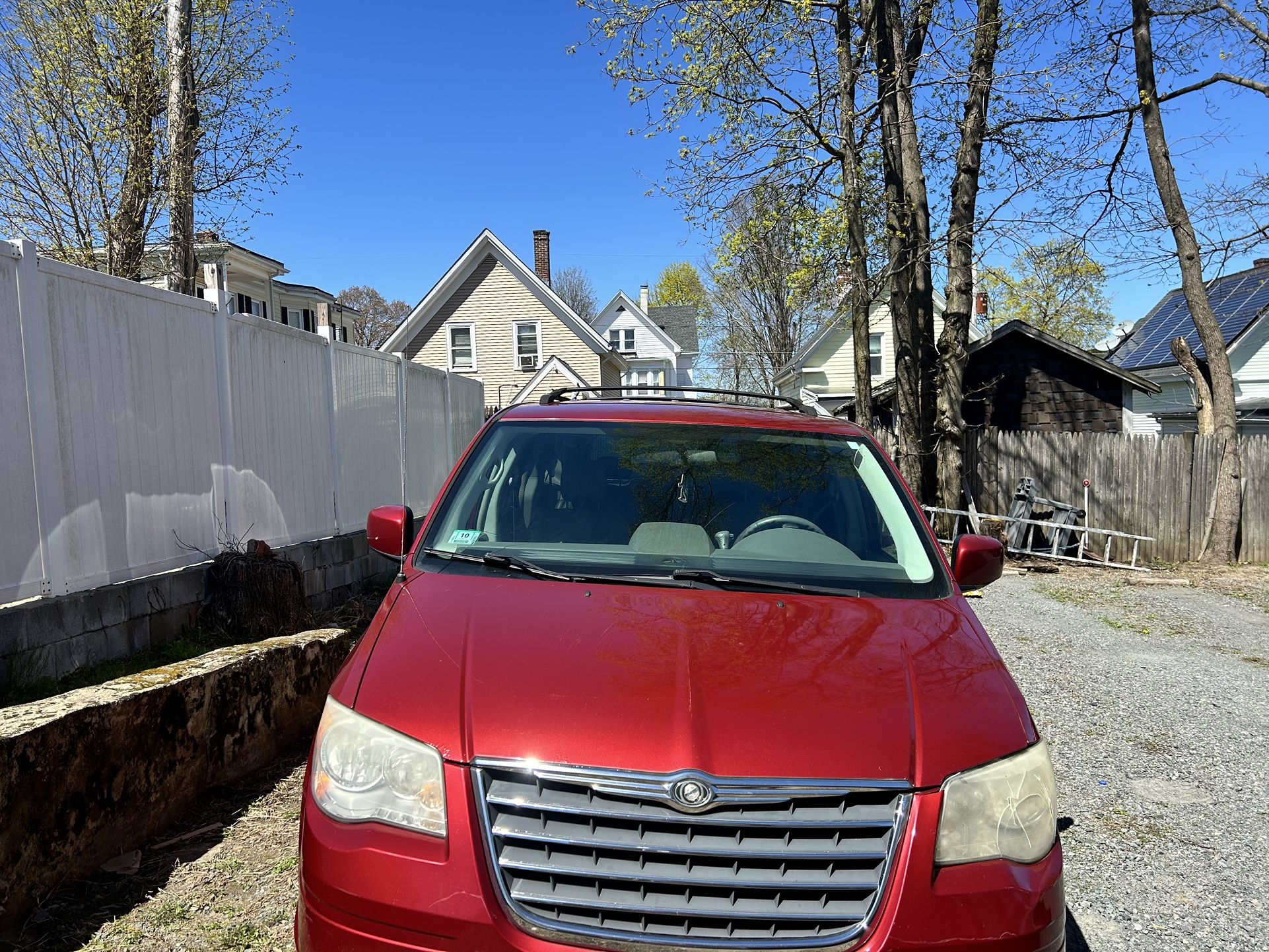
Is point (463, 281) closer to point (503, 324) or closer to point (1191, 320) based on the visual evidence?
point (503, 324)

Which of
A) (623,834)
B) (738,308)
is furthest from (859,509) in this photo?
(738,308)

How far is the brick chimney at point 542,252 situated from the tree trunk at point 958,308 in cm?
2959

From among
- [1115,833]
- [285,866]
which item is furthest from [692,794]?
[1115,833]

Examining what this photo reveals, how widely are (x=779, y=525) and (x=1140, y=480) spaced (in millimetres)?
14132

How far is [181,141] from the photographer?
36.1 ft

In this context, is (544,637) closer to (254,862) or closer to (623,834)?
(623,834)

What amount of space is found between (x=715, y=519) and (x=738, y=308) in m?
44.0

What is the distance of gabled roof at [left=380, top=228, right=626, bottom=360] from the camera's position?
3353cm

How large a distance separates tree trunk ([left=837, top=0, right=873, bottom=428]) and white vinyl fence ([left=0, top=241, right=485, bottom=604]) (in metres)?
8.88

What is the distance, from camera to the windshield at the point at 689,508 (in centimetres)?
311

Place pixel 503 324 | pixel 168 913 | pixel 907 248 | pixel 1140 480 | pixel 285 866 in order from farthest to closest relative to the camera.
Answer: pixel 503 324, pixel 1140 480, pixel 907 248, pixel 285 866, pixel 168 913

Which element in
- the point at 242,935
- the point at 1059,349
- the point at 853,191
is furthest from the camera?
the point at 1059,349

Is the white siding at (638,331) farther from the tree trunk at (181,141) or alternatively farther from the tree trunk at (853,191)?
the tree trunk at (181,141)

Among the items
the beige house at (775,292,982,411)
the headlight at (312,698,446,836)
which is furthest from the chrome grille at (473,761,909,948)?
the beige house at (775,292,982,411)
